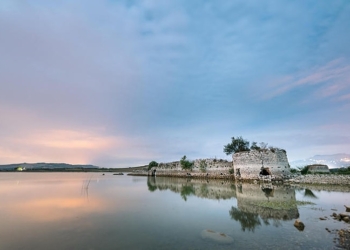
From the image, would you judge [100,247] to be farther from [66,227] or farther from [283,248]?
[283,248]

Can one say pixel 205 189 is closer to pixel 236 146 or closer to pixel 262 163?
pixel 262 163

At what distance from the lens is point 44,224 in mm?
11078

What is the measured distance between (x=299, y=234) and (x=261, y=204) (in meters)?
6.51

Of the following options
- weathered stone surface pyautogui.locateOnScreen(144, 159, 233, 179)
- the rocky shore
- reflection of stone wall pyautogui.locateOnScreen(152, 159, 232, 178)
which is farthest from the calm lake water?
reflection of stone wall pyautogui.locateOnScreen(152, 159, 232, 178)

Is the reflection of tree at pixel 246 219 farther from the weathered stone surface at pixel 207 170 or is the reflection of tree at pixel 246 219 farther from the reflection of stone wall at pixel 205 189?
the weathered stone surface at pixel 207 170

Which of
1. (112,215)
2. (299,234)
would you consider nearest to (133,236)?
(112,215)

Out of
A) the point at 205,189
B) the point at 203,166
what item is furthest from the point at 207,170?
the point at 205,189

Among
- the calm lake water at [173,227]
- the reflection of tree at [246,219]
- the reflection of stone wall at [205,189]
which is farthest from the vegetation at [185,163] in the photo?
the reflection of tree at [246,219]

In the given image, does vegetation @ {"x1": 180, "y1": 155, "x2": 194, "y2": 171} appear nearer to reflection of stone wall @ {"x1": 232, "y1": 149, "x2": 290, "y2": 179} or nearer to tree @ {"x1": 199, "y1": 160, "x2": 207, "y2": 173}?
tree @ {"x1": 199, "y1": 160, "x2": 207, "y2": 173}

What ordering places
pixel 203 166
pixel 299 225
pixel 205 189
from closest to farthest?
1. pixel 299 225
2. pixel 205 189
3. pixel 203 166

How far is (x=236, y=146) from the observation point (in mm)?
51969

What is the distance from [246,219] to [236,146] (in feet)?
137

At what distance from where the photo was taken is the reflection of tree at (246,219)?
10422 mm

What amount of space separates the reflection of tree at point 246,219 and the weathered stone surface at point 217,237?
5.54 feet
